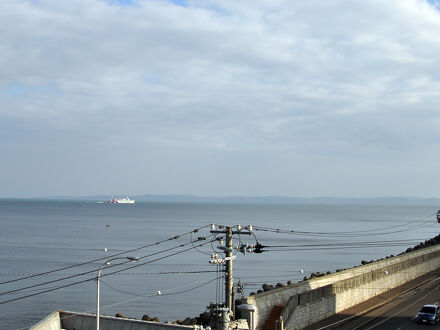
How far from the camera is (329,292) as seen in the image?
4116 centimetres

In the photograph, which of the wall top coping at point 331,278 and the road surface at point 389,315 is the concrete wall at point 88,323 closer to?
the wall top coping at point 331,278

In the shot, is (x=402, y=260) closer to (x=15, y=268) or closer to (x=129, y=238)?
(x=15, y=268)

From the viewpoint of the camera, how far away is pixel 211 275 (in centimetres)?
8619

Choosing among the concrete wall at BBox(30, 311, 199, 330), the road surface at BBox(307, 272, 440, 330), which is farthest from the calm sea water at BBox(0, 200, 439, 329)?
the road surface at BBox(307, 272, 440, 330)

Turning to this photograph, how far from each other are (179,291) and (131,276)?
49.7 feet

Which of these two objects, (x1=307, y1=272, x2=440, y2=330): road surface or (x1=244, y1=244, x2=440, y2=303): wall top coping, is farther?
(x1=307, y1=272, x2=440, y2=330): road surface

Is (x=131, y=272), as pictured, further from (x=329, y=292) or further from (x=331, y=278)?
(x=329, y=292)

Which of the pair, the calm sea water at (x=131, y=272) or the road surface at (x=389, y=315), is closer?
→ the road surface at (x=389, y=315)

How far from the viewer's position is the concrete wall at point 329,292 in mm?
35031

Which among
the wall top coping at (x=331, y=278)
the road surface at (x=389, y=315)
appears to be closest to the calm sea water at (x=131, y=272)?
the wall top coping at (x=331, y=278)

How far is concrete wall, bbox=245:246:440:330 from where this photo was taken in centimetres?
3503

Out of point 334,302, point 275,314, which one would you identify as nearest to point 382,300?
point 334,302

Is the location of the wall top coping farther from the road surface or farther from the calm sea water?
the calm sea water

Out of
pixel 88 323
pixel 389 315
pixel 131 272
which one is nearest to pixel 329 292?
pixel 389 315
